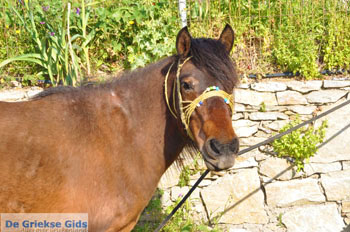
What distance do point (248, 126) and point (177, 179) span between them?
1090 millimetres

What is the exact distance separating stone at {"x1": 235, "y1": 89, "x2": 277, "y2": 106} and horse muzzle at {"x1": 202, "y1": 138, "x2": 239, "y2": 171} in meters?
2.29

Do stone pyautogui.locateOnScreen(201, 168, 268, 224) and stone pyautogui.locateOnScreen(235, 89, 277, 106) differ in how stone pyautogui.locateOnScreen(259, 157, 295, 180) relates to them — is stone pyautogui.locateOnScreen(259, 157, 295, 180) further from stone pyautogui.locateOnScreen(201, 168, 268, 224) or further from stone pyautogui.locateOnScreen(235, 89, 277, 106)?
stone pyautogui.locateOnScreen(235, 89, 277, 106)

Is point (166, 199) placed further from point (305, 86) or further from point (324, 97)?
point (324, 97)

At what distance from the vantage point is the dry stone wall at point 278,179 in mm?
4750

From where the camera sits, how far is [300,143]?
4637mm

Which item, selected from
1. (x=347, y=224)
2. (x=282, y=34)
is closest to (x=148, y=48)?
(x=282, y=34)

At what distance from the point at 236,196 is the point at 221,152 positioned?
239 cm

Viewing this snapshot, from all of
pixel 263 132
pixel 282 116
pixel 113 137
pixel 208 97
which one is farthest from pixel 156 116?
pixel 282 116

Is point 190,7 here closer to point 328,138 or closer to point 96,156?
point 328,138

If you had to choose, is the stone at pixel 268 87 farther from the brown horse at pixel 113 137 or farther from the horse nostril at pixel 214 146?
the horse nostril at pixel 214 146

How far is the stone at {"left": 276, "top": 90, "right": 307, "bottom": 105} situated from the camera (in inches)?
189

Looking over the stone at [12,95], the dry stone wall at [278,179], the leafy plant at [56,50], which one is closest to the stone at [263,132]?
the dry stone wall at [278,179]

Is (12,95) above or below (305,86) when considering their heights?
above

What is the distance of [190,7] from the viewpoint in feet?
17.3
